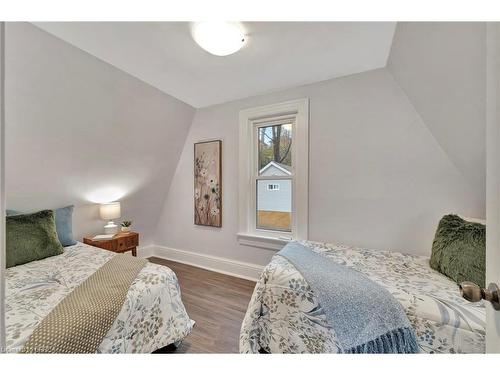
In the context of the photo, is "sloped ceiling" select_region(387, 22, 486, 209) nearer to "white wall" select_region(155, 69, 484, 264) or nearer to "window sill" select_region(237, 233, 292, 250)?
"white wall" select_region(155, 69, 484, 264)

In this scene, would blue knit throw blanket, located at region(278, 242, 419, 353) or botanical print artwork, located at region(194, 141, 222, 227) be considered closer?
blue knit throw blanket, located at region(278, 242, 419, 353)

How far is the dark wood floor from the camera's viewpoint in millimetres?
1614

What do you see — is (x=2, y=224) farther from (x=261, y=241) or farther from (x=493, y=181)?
(x=261, y=241)

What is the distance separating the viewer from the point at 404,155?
1930 millimetres

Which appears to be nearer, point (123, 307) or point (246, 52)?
point (123, 307)

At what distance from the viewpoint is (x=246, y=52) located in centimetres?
178

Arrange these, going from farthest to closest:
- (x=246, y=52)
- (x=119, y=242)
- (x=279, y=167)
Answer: (x=119, y=242)
(x=279, y=167)
(x=246, y=52)

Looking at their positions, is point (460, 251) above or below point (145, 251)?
above

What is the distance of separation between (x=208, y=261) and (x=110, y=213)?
1.44 m

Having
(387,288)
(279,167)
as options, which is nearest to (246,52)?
(279,167)

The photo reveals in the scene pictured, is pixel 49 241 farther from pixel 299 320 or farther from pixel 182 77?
pixel 299 320

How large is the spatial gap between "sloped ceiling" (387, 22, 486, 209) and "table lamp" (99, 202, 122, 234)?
3.43 metres

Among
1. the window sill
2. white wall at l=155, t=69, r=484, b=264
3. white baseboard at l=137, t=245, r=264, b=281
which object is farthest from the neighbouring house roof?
white baseboard at l=137, t=245, r=264, b=281

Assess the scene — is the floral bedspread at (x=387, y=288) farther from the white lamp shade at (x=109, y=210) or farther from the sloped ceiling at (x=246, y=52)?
the white lamp shade at (x=109, y=210)
